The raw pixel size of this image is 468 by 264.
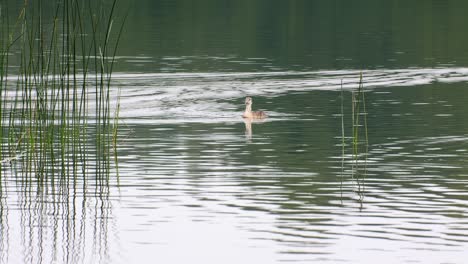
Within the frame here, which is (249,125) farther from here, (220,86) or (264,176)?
(220,86)

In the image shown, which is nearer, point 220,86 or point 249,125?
point 249,125

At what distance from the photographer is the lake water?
13945 millimetres

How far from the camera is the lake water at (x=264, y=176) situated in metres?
13.9

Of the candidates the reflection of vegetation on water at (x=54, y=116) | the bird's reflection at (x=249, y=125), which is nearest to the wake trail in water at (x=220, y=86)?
the bird's reflection at (x=249, y=125)

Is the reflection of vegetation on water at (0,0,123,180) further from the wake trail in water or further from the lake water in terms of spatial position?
the wake trail in water

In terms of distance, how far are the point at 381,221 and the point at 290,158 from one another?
5.64m

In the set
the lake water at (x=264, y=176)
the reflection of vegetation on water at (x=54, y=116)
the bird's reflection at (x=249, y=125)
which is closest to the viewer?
the lake water at (x=264, y=176)

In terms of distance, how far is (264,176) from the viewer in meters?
18.7

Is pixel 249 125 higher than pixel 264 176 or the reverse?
higher

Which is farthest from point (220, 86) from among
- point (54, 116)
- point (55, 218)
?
point (55, 218)

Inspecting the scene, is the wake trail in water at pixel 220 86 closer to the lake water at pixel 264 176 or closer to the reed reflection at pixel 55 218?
the lake water at pixel 264 176

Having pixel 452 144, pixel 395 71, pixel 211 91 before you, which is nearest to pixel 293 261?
pixel 452 144

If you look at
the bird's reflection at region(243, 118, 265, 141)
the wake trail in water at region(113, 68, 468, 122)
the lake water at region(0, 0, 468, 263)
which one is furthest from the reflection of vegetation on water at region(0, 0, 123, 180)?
the bird's reflection at region(243, 118, 265, 141)

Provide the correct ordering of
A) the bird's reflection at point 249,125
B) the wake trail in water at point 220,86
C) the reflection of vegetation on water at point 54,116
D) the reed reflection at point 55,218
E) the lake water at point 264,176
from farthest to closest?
the wake trail in water at point 220,86 < the bird's reflection at point 249,125 < the reflection of vegetation on water at point 54,116 < the lake water at point 264,176 < the reed reflection at point 55,218
